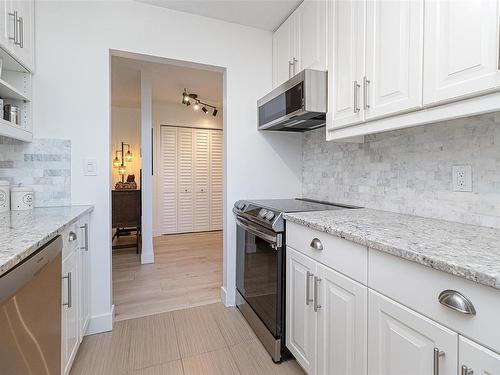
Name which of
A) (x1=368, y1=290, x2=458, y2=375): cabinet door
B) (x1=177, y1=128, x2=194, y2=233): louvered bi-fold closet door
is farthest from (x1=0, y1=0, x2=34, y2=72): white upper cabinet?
(x1=177, y1=128, x2=194, y2=233): louvered bi-fold closet door

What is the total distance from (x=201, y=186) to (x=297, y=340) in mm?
4047

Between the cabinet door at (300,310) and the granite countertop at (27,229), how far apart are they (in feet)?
3.75

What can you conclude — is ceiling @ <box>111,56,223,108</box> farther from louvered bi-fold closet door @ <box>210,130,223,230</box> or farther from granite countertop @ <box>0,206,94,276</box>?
granite countertop @ <box>0,206,94,276</box>

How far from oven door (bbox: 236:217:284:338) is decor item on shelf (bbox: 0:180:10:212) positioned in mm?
1467

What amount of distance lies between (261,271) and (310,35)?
165 cm

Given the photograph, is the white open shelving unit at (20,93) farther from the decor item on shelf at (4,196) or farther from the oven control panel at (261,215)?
the oven control panel at (261,215)

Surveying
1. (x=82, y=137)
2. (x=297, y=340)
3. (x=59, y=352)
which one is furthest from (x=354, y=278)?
(x=82, y=137)

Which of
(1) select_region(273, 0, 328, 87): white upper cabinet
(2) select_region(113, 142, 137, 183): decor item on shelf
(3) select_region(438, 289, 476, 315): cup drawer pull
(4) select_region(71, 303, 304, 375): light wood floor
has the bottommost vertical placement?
(4) select_region(71, 303, 304, 375): light wood floor

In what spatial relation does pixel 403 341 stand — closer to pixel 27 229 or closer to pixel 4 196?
pixel 27 229

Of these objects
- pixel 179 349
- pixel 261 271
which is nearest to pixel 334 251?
pixel 261 271

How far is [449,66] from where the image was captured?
3.36ft

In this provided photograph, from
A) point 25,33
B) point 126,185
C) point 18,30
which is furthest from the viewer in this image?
point 126,185

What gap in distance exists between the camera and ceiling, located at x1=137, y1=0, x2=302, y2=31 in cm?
201

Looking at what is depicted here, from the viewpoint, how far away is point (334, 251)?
47.4 inches
